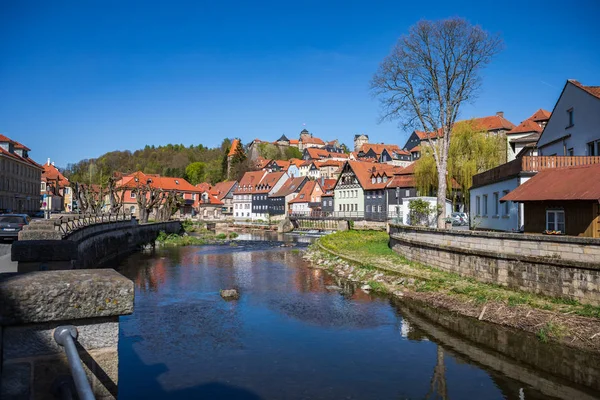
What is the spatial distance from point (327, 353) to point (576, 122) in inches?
893

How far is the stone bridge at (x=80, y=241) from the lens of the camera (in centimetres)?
454

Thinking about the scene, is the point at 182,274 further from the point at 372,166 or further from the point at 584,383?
the point at 372,166

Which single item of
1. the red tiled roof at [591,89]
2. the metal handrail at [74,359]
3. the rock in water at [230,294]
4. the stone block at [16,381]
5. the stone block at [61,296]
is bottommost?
the rock in water at [230,294]

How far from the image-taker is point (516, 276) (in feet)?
57.5

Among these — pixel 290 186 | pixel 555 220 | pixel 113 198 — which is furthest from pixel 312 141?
pixel 555 220

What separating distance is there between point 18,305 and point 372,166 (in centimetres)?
7174

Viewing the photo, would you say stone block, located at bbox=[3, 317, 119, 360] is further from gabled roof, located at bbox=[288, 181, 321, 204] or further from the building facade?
gabled roof, located at bbox=[288, 181, 321, 204]

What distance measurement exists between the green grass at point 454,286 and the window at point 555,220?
407 cm

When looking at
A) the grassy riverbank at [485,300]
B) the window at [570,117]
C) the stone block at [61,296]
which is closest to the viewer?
the stone block at [61,296]

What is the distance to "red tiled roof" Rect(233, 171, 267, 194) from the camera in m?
102

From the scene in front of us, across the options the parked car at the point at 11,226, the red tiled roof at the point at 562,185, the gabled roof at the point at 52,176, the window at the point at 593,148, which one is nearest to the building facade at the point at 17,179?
the gabled roof at the point at 52,176

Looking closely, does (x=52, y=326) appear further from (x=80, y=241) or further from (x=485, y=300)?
(x=80, y=241)

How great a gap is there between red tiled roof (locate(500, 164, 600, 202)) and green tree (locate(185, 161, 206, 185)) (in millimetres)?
118491

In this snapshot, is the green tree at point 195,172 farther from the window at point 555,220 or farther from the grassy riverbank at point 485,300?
the window at point 555,220
